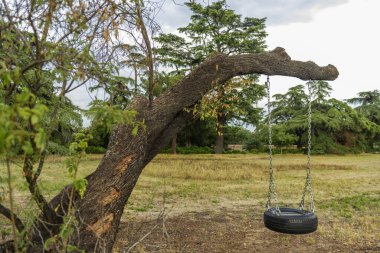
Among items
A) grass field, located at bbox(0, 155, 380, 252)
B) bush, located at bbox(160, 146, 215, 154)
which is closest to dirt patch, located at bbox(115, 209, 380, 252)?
grass field, located at bbox(0, 155, 380, 252)

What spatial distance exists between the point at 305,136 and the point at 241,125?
21.4 feet

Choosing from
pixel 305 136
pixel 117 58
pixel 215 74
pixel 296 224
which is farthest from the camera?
pixel 305 136

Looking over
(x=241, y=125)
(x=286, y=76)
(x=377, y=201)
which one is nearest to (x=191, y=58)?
(x=241, y=125)

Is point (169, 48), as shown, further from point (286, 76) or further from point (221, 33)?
point (286, 76)

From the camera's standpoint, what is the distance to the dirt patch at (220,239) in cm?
568

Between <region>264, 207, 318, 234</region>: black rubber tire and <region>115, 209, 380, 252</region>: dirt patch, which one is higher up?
<region>264, 207, 318, 234</region>: black rubber tire

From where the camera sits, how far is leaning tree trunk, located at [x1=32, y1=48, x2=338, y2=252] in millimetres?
4734

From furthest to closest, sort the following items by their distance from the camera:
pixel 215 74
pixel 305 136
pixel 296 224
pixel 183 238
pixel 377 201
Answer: pixel 305 136
pixel 377 201
pixel 183 238
pixel 215 74
pixel 296 224

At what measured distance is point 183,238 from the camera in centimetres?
620

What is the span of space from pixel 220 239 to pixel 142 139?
2.12m

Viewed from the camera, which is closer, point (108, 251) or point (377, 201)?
point (108, 251)

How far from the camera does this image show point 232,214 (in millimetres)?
8273

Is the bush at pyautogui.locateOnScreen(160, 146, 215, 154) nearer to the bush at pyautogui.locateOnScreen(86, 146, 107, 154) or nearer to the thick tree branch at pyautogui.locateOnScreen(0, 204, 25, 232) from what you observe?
the bush at pyautogui.locateOnScreen(86, 146, 107, 154)

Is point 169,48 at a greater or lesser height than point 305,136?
greater
